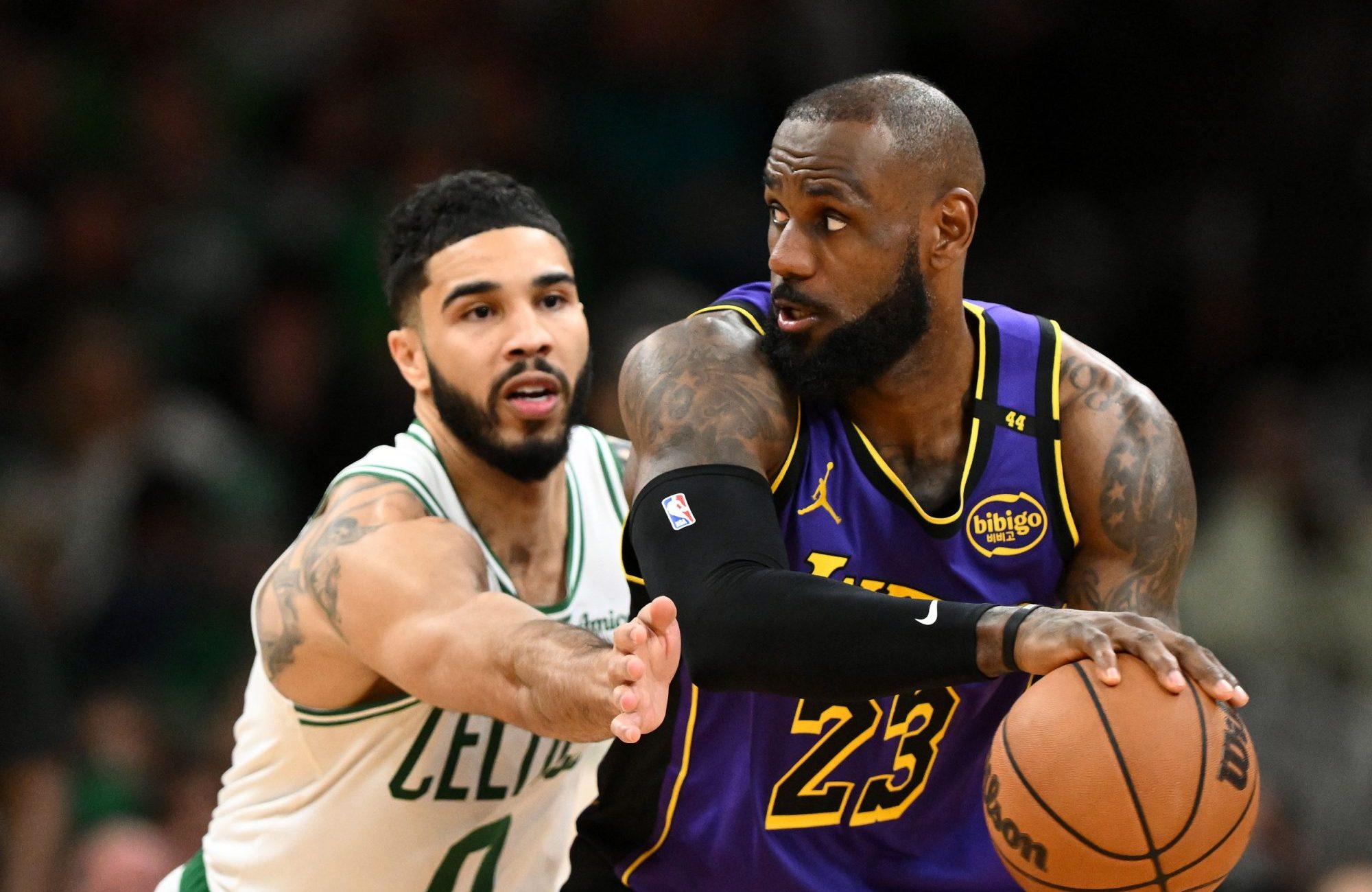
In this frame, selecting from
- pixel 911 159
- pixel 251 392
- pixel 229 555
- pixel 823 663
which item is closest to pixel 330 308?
pixel 251 392

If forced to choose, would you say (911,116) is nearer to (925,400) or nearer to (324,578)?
(925,400)

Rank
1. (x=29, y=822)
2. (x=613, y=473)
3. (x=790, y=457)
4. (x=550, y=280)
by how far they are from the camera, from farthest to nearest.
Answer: (x=29, y=822) → (x=613, y=473) → (x=550, y=280) → (x=790, y=457)

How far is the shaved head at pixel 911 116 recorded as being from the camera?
367 cm

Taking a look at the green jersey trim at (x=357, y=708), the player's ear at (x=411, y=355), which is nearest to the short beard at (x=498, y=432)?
the player's ear at (x=411, y=355)

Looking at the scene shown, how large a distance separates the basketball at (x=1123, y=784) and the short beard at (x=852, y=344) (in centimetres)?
86

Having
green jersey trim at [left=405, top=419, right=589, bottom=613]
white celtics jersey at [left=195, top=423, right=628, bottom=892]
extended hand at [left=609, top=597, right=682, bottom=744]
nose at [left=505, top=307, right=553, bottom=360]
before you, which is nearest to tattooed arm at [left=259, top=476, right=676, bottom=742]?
extended hand at [left=609, top=597, right=682, bottom=744]

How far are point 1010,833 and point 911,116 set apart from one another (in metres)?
1.47

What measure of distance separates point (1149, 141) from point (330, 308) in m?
4.63

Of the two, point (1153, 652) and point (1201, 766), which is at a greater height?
point (1153, 652)

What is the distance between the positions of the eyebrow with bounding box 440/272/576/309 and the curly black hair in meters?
0.13

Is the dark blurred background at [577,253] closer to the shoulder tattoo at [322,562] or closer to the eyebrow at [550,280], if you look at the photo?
the shoulder tattoo at [322,562]

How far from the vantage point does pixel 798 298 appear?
3697 mm

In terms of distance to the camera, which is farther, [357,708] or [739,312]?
[357,708]

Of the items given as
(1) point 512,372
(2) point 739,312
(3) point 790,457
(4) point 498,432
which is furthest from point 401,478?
(3) point 790,457
